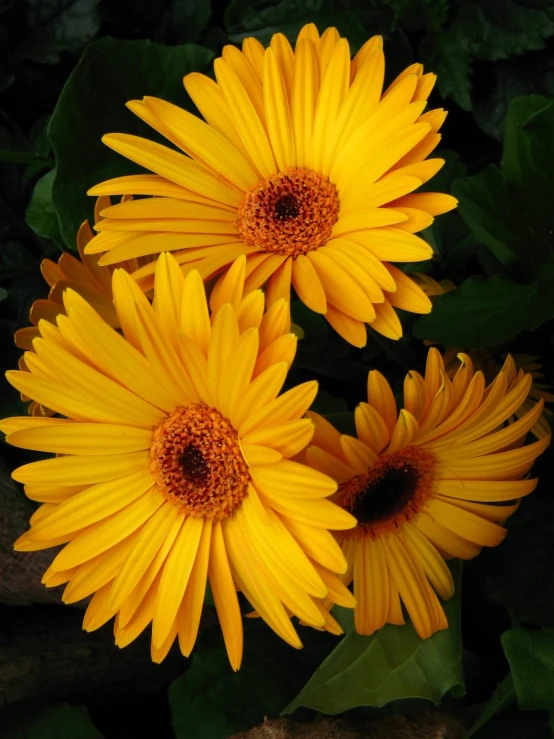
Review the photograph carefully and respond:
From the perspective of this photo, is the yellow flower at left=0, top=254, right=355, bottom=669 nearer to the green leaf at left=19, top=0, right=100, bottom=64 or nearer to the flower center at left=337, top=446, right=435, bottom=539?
the flower center at left=337, top=446, right=435, bottom=539

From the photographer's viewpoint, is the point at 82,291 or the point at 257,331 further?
the point at 82,291

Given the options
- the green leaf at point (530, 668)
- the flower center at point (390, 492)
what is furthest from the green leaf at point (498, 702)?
the flower center at point (390, 492)

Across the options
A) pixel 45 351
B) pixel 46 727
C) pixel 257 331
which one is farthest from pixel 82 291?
pixel 46 727

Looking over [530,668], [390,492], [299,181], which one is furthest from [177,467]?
[530,668]

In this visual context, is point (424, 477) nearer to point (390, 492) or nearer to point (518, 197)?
point (390, 492)

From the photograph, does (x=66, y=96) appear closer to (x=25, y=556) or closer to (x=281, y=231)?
(x=281, y=231)
